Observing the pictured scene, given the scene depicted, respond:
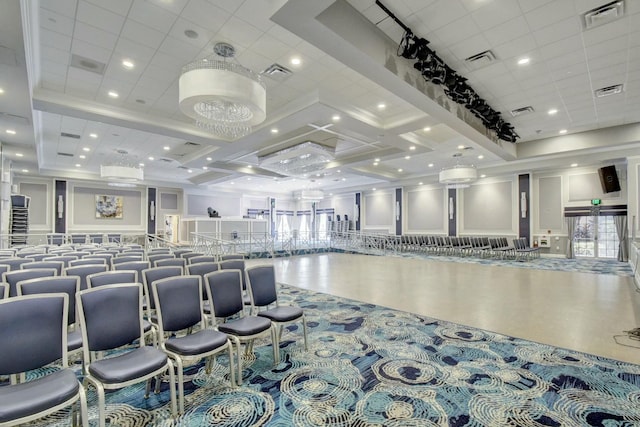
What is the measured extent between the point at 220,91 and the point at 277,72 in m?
2.08

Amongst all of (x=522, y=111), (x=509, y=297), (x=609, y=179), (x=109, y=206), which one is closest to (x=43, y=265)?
(x=509, y=297)

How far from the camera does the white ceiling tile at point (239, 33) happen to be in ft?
13.8

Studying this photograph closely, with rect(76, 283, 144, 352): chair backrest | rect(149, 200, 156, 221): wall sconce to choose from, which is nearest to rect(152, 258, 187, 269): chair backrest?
rect(76, 283, 144, 352): chair backrest

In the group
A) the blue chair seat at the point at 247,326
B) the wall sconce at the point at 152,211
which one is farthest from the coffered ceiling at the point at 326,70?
Result: the wall sconce at the point at 152,211

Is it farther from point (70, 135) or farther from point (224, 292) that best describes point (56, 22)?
point (70, 135)

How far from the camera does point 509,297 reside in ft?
19.1

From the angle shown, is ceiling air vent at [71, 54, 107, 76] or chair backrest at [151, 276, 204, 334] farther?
ceiling air vent at [71, 54, 107, 76]

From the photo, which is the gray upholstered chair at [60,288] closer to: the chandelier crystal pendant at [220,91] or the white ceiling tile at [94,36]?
the chandelier crystal pendant at [220,91]

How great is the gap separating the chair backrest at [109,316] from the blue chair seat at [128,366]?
0.67 ft

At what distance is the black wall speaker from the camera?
11086 mm

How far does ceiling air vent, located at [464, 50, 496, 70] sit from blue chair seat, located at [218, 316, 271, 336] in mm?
5409

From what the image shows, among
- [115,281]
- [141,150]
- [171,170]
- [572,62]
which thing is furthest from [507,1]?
[171,170]

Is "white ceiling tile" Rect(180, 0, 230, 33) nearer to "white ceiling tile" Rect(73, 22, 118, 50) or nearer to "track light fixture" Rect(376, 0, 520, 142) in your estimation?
"white ceiling tile" Rect(73, 22, 118, 50)

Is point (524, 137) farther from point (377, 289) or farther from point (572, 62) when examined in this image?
point (377, 289)
